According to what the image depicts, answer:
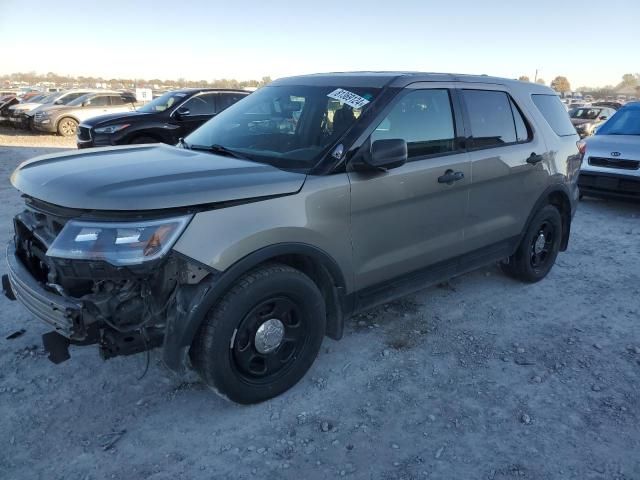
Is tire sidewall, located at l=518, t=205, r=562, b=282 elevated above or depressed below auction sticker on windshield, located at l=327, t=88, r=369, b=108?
below

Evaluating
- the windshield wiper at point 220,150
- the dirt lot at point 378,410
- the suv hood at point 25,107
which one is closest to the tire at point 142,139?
the dirt lot at point 378,410

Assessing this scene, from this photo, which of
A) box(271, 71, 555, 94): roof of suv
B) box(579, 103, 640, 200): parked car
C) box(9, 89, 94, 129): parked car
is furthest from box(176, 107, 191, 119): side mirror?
box(9, 89, 94, 129): parked car

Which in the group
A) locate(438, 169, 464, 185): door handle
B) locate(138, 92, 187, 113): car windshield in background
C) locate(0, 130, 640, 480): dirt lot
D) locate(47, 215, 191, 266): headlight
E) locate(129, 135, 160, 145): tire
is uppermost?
locate(138, 92, 187, 113): car windshield in background

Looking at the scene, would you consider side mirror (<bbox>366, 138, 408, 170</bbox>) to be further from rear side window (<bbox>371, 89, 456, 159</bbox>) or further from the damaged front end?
the damaged front end

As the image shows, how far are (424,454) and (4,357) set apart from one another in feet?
9.03

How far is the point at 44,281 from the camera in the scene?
9.16ft

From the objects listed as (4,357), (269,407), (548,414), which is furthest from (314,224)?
(4,357)

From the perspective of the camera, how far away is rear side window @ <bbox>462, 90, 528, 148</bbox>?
12.6 feet

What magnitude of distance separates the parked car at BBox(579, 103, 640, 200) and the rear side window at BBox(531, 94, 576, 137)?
8.73ft

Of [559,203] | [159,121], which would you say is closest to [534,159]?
[559,203]

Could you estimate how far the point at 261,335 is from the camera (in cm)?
281

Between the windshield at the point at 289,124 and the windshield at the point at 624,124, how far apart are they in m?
7.10

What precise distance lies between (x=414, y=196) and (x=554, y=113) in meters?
2.43

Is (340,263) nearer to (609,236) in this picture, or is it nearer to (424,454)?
(424,454)
